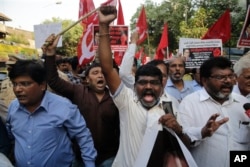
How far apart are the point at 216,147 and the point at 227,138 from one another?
107 mm

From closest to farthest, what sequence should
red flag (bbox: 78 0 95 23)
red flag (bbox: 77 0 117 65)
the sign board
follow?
the sign board
red flag (bbox: 77 0 117 65)
red flag (bbox: 78 0 95 23)

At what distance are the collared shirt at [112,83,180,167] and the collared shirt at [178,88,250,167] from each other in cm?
31

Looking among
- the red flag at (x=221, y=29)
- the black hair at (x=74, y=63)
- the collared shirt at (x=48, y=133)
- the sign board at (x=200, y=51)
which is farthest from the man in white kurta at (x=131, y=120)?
the red flag at (x=221, y=29)

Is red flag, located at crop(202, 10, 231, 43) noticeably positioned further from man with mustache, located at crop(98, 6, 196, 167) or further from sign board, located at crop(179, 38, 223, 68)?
man with mustache, located at crop(98, 6, 196, 167)

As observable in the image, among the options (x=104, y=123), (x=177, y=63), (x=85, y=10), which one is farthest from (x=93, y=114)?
(x=85, y=10)

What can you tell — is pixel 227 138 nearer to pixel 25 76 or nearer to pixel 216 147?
pixel 216 147

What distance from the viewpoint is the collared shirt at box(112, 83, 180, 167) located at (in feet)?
8.71

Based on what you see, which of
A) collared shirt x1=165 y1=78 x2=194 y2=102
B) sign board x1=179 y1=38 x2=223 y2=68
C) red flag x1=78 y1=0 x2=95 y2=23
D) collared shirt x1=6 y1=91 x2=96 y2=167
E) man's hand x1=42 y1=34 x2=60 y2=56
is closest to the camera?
collared shirt x1=6 y1=91 x2=96 y2=167

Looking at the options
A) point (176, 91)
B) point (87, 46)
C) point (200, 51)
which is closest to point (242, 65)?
point (176, 91)

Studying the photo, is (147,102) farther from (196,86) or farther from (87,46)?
(87,46)

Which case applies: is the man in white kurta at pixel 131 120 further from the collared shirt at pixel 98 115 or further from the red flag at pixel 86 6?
the red flag at pixel 86 6

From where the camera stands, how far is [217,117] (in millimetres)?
2809

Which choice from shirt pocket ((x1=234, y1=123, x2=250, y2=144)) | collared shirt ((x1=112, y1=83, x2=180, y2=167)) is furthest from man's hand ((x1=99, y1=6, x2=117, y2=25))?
shirt pocket ((x1=234, y1=123, x2=250, y2=144))

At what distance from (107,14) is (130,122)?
798 mm
